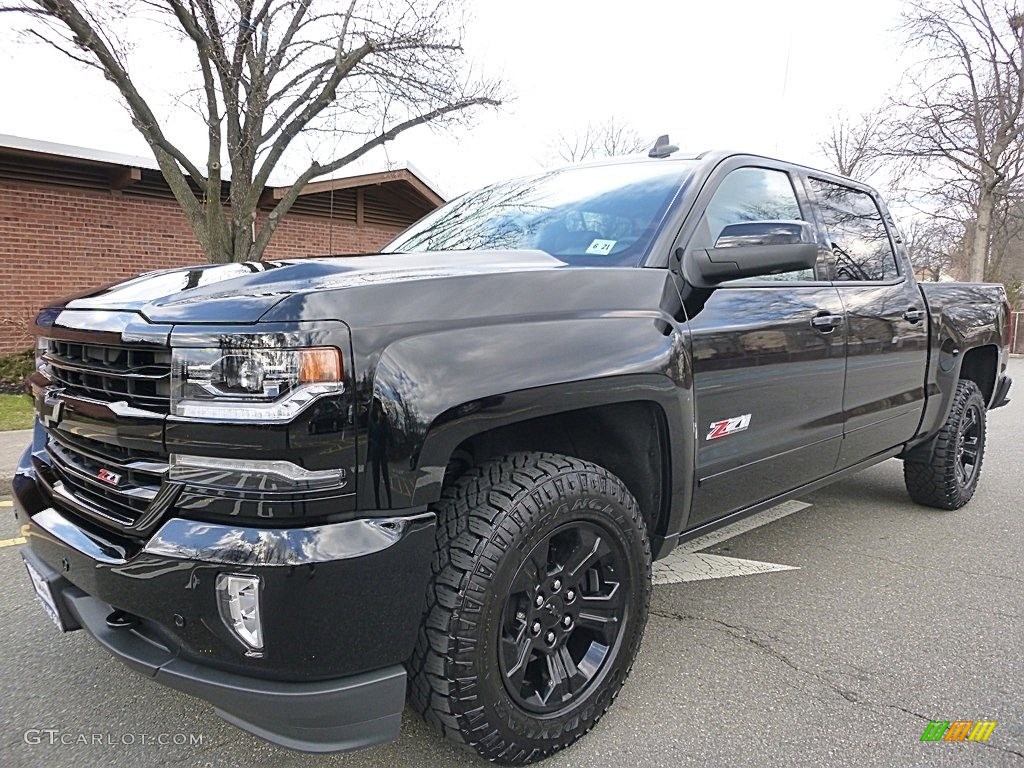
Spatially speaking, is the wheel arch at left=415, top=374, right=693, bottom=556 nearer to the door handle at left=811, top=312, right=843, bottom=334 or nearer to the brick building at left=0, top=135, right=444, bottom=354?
the door handle at left=811, top=312, right=843, bottom=334

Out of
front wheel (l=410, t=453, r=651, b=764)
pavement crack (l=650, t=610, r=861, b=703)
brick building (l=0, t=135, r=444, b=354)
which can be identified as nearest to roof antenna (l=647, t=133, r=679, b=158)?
front wheel (l=410, t=453, r=651, b=764)

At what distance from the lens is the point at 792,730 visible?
88.5 inches

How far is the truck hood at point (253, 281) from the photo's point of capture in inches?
64.9

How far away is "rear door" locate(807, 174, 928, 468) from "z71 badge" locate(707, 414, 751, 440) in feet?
2.86

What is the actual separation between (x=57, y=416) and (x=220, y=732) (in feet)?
3.54

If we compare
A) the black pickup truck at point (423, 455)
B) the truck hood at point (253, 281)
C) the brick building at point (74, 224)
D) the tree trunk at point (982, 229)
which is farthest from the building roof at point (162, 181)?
the tree trunk at point (982, 229)

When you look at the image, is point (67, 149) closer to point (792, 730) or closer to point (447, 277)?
point (447, 277)

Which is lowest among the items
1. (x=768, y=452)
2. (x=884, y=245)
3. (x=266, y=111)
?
(x=768, y=452)

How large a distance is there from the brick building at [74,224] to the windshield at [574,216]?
597cm

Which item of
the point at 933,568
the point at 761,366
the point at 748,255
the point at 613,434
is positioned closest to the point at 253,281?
the point at 613,434

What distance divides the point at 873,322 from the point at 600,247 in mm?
1674

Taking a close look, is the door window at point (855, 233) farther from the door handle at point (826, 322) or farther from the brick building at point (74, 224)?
the brick building at point (74, 224)

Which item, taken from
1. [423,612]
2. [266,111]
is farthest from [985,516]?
[266,111]

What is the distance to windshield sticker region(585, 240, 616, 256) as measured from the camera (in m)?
2.54
